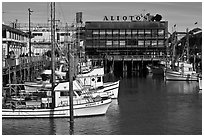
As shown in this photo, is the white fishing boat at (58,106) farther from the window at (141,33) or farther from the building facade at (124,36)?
the window at (141,33)

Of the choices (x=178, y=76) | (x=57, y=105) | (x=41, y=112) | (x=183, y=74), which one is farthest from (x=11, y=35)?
(x=41, y=112)

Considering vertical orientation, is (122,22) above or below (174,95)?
above

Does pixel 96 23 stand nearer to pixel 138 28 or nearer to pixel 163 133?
pixel 138 28

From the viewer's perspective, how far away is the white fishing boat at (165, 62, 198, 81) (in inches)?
2049

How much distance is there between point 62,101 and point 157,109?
286 inches

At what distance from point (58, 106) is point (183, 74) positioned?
33134 mm

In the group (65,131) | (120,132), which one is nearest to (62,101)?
(65,131)

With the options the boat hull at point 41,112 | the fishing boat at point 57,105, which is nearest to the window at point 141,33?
the fishing boat at point 57,105

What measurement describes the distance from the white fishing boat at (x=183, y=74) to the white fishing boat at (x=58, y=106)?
3053 centimetres

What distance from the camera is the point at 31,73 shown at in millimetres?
43188

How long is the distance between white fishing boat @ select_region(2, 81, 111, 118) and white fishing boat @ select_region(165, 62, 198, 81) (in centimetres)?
3053

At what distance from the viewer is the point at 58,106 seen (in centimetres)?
2288

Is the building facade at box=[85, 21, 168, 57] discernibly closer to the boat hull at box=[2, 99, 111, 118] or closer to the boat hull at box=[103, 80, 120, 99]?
the boat hull at box=[103, 80, 120, 99]

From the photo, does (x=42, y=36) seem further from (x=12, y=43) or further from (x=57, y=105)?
(x=57, y=105)
